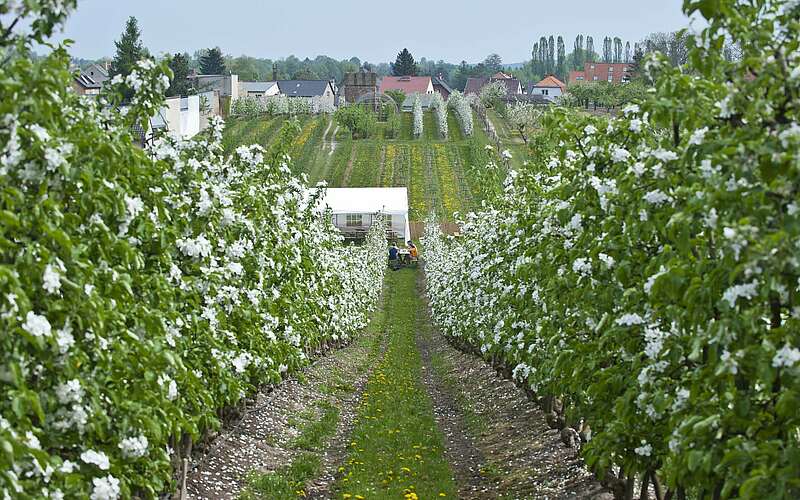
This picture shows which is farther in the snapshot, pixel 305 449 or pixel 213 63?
pixel 213 63

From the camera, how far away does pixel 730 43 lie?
506cm

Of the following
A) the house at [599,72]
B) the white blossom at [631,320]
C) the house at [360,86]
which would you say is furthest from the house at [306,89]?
the white blossom at [631,320]

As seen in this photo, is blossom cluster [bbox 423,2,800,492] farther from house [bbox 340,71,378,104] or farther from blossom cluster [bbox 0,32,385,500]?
house [bbox 340,71,378,104]

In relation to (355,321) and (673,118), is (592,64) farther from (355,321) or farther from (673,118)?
(673,118)

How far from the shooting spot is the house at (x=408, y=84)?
15150 cm

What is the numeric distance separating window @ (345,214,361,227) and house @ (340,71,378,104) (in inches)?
2680

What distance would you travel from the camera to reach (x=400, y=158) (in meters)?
81.6

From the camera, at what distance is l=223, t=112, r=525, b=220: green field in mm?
70094

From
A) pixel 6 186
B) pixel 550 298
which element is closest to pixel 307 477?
pixel 550 298

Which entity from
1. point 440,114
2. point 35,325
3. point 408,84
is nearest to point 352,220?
point 35,325

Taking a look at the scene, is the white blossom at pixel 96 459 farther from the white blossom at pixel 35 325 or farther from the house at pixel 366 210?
the house at pixel 366 210

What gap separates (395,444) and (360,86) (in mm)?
112469

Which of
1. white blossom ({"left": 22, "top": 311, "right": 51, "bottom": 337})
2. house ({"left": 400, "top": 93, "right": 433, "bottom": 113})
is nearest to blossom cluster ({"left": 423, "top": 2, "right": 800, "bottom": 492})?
white blossom ({"left": 22, "top": 311, "right": 51, "bottom": 337})

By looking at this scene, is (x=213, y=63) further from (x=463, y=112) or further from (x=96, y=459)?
(x=96, y=459)
